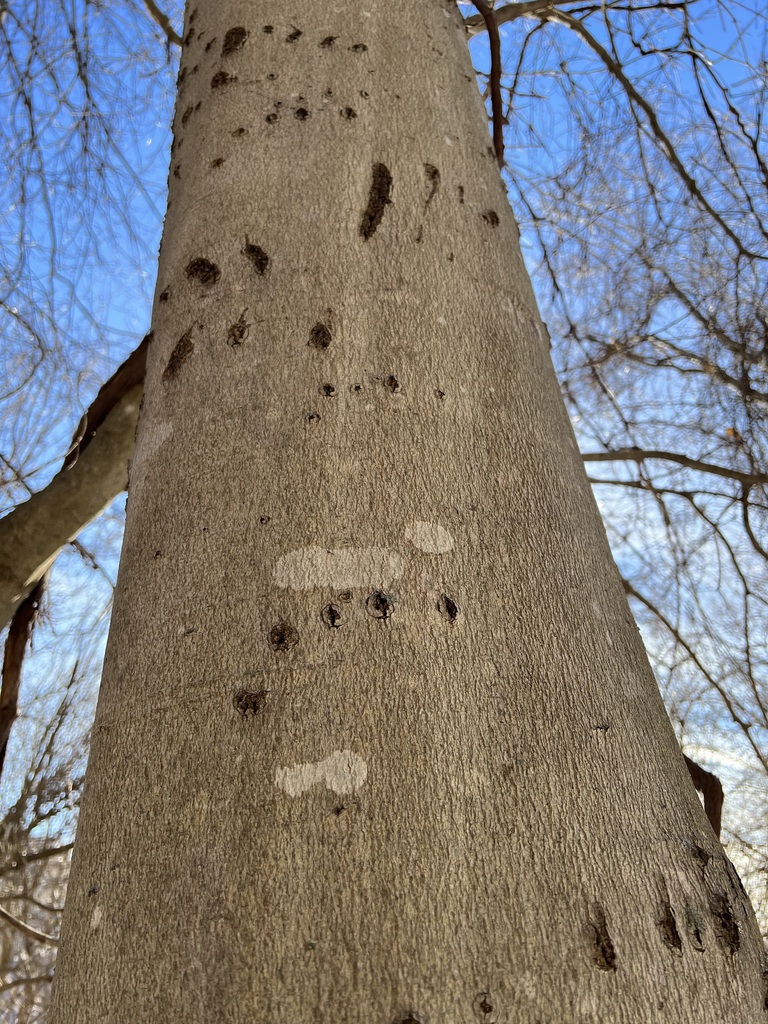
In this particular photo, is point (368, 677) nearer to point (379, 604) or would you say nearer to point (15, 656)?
point (379, 604)

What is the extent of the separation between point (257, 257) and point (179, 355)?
0.13m

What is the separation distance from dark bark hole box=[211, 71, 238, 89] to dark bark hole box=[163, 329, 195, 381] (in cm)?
41

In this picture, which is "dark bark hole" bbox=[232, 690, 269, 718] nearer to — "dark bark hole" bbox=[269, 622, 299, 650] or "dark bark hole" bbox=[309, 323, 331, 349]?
"dark bark hole" bbox=[269, 622, 299, 650]

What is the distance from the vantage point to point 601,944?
463mm

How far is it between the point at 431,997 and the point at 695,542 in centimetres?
223

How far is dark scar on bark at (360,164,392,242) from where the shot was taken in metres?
0.83

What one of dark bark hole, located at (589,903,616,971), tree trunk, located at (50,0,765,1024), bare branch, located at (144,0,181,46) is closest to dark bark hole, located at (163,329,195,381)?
tree trunk, located at (50,0,765,1024)

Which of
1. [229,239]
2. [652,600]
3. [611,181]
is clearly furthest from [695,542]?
[229,239]

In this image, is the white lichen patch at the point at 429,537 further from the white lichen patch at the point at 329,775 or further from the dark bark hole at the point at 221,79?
the dark bark hole at the point at 221,79

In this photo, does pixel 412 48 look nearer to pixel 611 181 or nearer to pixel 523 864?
pixel 523 864

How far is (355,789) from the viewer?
0.50 meters

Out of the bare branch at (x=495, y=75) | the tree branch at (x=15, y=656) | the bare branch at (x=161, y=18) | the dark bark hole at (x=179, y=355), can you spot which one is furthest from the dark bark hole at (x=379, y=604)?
the bare branch at (x=161, y=18)

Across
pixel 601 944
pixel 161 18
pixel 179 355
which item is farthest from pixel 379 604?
pixel 161 18

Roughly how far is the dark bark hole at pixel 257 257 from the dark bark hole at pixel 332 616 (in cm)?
37
